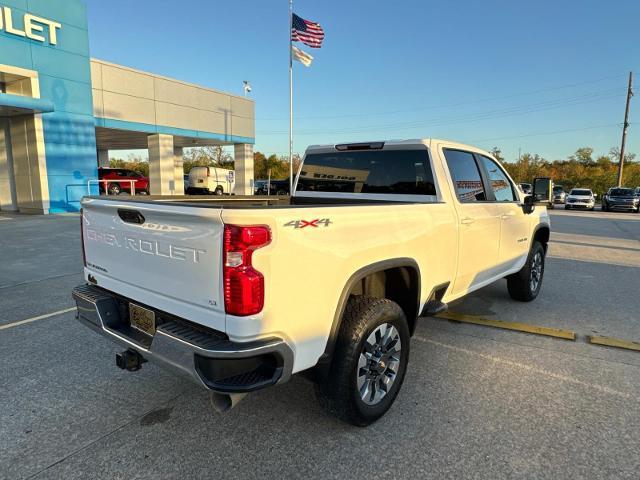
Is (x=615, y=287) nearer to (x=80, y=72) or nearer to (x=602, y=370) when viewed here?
(x=602, y=370)

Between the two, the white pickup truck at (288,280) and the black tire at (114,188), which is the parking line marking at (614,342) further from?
the black tire at (114,188)

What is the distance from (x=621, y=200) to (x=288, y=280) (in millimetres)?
31728

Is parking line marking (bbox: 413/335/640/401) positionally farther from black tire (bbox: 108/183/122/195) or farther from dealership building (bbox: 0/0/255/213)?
black tire (bbox: 108/183/122/195)

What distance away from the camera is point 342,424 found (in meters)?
2.84

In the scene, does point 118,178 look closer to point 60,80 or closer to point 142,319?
point 60,80

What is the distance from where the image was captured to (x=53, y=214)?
16.1 m

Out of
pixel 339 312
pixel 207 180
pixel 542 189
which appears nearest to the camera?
pixel 339 312

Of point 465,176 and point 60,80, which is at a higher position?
point 60,80

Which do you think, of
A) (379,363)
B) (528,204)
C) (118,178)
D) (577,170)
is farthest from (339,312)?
(577,170)

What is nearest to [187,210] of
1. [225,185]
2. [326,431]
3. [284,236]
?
[284,236]

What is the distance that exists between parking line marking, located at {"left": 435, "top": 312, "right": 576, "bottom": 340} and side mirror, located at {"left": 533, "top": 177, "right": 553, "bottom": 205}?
1.48 meters

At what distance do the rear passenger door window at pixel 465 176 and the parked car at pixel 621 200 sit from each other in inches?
1132

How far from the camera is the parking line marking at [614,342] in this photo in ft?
13.5

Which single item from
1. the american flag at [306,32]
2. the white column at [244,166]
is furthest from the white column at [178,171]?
the american flag at [306,32]
